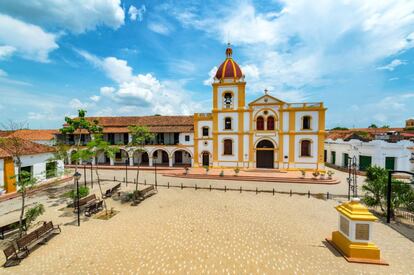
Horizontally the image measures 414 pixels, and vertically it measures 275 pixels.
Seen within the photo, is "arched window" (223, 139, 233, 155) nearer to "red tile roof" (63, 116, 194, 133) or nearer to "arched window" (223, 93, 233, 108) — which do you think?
"arched window" (223, 93, 233, 108)

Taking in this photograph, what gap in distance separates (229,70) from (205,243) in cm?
2055

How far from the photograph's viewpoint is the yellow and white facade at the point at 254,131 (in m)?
21.2

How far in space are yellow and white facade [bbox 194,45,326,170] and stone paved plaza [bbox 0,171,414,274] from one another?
35.5 feet

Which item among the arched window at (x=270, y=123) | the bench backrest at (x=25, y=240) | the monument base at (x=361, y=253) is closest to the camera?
the monument base at (x=361, y=253)

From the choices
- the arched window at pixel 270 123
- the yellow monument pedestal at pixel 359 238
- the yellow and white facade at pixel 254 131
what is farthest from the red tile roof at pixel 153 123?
the yellow monument pedestal at pixel 359 238

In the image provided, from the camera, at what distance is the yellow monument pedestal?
6.40 m

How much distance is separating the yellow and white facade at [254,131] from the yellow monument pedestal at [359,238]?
15496 millimetres

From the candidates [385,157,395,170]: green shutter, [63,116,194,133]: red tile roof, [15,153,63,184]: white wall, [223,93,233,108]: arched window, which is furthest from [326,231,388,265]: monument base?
[15,153,63,184]: white wall

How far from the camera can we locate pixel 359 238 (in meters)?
6.54

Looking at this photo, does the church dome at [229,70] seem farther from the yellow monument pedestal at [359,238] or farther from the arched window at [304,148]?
the yellow monument pedestal at [359,238]

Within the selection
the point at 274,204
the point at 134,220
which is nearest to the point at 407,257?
the point at 274,204

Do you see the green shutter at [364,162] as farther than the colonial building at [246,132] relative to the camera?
No

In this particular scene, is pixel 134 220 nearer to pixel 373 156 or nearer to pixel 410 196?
pixel 410 196

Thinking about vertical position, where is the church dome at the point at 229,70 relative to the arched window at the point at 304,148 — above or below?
above
